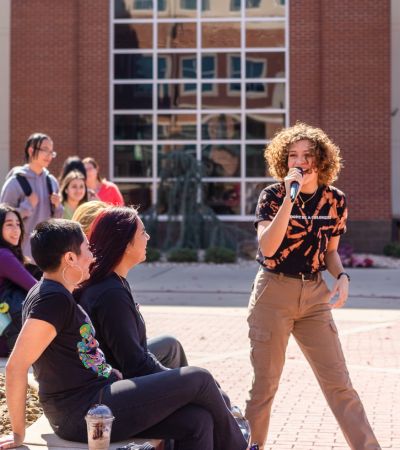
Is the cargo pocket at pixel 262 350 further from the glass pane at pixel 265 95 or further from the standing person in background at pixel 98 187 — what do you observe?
the glass pane at pixel 265 95

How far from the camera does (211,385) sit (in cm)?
438

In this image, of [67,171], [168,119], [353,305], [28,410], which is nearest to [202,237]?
[168,119]

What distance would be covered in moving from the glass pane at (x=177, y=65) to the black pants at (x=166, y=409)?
19299 mm

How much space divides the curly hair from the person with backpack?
4.50 metres

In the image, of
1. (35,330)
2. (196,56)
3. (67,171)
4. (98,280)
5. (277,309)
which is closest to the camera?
(35,330)

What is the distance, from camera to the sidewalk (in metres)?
6.54

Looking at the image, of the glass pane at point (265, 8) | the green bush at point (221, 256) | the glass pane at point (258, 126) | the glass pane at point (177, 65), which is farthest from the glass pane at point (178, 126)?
the green bush at point (221, 256)

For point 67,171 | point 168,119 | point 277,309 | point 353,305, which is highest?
point 168,119

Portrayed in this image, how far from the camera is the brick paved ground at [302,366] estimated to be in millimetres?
6352

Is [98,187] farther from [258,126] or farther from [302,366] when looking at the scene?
[258,126]

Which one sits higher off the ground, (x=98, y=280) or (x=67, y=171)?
(x=67, y=171)

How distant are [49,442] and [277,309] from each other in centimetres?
150

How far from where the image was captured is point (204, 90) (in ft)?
76.1

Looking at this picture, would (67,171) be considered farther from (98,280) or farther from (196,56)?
(196,56)
